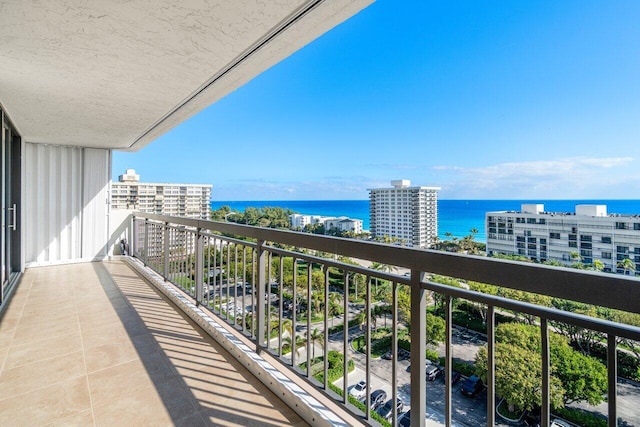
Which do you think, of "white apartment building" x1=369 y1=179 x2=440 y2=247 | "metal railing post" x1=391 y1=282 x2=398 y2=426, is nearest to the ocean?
"white apartment building" x1=369 y1=179 x2=440 y2=247

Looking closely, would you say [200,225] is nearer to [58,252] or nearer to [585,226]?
[58,252]

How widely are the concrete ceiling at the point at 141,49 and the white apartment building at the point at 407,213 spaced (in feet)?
31.6

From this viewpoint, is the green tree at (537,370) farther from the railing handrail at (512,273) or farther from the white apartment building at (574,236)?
the white apartment building at (574,236)

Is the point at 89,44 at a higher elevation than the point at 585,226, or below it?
higher

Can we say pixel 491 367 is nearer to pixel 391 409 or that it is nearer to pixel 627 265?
pixel 391 409

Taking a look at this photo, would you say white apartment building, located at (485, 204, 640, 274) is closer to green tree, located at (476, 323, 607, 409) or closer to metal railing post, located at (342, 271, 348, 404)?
green tree, located at (476, 323, 607, 409)

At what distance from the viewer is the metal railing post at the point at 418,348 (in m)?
1.10

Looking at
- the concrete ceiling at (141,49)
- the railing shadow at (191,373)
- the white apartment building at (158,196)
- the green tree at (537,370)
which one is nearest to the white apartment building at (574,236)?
the green tree at (537,370)

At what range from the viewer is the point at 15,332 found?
2664 millimetres

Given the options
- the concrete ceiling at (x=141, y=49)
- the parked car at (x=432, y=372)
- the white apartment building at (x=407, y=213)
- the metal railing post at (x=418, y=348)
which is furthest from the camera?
the white apartment building at (x=407, y=213)

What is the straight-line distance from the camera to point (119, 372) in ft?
6.63

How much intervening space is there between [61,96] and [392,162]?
34.8m

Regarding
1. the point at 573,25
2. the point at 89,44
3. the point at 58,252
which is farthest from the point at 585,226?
the point at 573,25

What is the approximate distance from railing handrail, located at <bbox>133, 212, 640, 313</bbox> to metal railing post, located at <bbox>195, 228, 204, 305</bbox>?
6.21 feet
